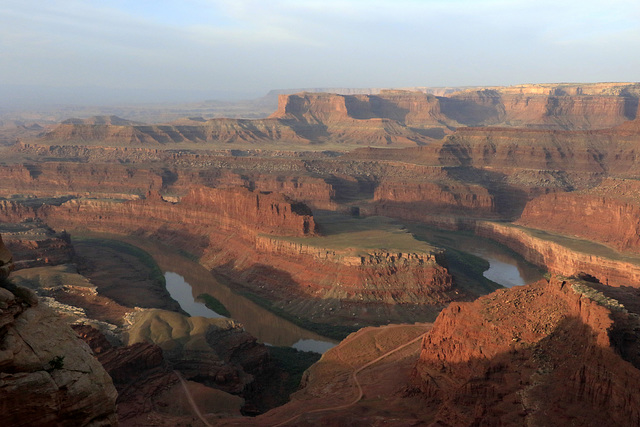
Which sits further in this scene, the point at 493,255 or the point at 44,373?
the point at 493,255

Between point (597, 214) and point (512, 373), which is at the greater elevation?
point (512, 373)

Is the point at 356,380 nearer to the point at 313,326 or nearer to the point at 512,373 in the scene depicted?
the point at 512,373

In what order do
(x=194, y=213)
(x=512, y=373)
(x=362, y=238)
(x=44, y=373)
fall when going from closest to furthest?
(x=44, y=373)
(x=512, y=373)
(x=362, y=238)
(x=194, y=213)

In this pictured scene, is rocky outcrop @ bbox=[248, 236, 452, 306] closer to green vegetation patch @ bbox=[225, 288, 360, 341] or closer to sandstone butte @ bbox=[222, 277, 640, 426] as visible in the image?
green vegetation patch @ bbox=[225, 288, 360, 341]

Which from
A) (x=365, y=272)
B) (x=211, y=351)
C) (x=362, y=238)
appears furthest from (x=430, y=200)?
(x=211, y=351)

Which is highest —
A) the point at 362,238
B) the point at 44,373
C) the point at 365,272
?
the point at 44,373

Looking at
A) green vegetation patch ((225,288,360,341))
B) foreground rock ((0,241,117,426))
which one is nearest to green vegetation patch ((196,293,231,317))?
green vegetation patch ((225,288,360,341))

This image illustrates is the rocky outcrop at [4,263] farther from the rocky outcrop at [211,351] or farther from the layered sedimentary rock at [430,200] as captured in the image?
the layered sedimentary rock at [430,200]

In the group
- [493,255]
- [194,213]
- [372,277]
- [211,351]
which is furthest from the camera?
[194,213]
